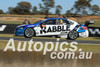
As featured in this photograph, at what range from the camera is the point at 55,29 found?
1413 centimetres

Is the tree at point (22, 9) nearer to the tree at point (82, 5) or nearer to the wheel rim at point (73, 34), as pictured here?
the tree at point (82, 5)

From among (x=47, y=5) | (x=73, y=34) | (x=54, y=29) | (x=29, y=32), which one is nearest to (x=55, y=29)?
(x=54, y=29)

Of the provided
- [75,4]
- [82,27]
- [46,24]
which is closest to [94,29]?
[82,27]

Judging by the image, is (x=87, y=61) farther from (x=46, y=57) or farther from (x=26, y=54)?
(x=26, y=54)

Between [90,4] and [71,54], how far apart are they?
187ft

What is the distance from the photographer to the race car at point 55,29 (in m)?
14.0

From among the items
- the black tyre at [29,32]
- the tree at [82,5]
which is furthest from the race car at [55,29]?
the tree at [82,5]

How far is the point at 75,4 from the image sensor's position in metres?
59.7

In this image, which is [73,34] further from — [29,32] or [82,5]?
[82,5]

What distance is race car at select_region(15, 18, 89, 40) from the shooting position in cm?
1399

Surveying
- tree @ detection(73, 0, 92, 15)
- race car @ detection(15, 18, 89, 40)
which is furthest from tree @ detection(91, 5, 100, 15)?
race car @ detection(15, 18, 89, 40)

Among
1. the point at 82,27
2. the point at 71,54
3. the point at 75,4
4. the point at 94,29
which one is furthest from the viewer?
the point at 75,4

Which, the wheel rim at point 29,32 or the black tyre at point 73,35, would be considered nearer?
the black tyre at point 73,35

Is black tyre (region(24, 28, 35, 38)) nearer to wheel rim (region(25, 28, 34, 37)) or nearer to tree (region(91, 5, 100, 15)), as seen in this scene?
wheel rim (region(25, 28, 34, 37))
